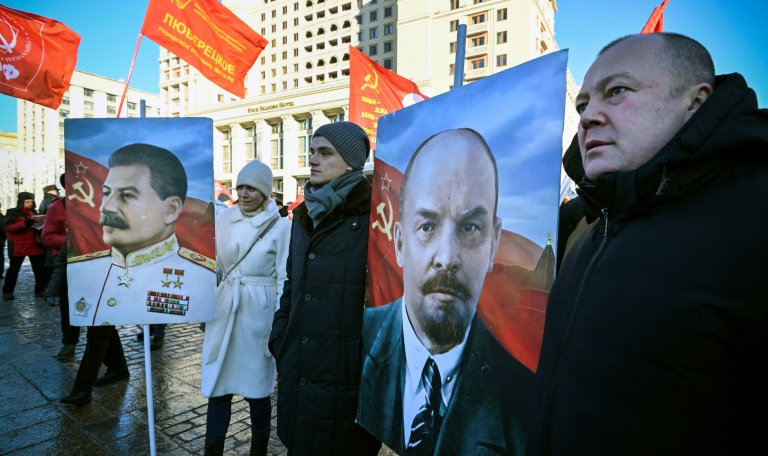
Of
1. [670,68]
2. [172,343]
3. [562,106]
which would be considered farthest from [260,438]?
[172,343]

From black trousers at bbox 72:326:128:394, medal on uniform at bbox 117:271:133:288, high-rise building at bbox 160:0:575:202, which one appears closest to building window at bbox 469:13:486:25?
high-rise building at bbox 160:0:575:202

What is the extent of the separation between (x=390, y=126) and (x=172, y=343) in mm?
5342

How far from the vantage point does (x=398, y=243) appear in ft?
5.97

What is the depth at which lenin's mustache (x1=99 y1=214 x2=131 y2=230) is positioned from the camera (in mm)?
2811

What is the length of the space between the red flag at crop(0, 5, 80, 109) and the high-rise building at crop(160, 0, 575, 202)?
131 ft

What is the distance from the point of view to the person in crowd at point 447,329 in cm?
134

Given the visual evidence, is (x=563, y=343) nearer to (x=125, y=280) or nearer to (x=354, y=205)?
(x=354, y=205)

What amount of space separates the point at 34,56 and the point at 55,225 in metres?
2.12

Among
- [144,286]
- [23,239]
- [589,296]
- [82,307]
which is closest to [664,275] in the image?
[589,296]

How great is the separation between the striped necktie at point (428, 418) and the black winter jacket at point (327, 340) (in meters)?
0.56

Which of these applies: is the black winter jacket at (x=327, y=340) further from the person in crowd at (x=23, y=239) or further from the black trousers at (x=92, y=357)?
the person in crowd at (x=23, y=239)

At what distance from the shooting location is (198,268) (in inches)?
111

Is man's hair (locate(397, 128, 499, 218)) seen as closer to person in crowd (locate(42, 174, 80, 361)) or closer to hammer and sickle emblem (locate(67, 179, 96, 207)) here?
hammer and sickle emblem (locate(67, 179, 96, 207))

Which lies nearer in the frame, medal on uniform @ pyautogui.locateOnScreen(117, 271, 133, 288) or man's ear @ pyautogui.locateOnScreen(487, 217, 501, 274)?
man's ear @ pyautogui.locateOnScreen(487, 217, 501, 274)
